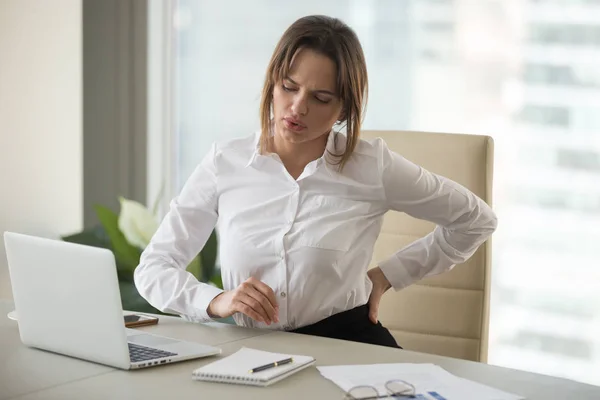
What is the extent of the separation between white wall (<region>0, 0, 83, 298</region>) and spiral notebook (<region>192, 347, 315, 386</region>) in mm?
2007

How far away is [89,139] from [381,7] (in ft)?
4.85

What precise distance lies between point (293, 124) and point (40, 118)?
1.84 m

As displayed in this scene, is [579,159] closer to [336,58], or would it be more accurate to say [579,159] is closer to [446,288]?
[446,288]

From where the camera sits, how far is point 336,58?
1870 mm

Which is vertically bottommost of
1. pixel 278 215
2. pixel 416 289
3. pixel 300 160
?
pixel 416 289

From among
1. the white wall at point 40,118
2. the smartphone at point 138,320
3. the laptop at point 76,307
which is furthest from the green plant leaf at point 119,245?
the laptop at point 76,307

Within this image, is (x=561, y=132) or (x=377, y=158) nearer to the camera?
(x=377, y=158)

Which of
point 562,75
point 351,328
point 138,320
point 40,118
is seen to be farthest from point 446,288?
point 40,118

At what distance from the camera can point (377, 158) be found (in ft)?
6.41

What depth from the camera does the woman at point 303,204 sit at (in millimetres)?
1848

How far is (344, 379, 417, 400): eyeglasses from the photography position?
4.39 ft

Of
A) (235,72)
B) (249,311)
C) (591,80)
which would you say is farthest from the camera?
(235,72)

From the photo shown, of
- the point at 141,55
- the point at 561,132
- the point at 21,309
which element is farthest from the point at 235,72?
the point at 21,309

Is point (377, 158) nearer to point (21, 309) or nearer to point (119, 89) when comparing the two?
point (21, 309)
